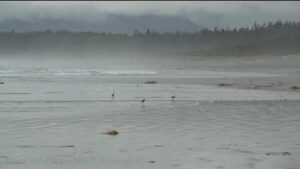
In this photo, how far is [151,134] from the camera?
14.0 meters

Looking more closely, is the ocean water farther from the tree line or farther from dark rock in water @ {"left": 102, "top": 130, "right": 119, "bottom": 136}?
the tree line

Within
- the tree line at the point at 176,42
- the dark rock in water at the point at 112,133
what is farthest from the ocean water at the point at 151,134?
the tree line at the point at 176,42

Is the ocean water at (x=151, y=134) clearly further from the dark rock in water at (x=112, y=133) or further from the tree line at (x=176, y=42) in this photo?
the tree line at (x=176, y=42)

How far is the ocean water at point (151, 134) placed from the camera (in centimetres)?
1070

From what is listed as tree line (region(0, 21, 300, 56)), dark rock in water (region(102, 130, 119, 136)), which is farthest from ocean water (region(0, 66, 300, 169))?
tree line (region(0, 21, 300, 56))

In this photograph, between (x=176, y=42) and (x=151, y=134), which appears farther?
(x=176, y=42)

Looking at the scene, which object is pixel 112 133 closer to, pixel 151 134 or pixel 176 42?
pixel 151 134

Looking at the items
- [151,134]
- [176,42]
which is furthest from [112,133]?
[176,42]

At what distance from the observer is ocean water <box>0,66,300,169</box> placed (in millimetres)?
10703

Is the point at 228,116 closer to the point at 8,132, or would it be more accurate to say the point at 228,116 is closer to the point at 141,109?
the point at 141,109

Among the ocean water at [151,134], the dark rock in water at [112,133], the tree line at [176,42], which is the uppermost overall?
the tree line at [176,42]

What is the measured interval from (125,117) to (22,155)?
6918mm

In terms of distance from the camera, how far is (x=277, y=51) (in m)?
93.3

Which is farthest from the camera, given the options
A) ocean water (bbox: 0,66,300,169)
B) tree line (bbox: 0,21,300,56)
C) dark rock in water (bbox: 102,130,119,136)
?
tree line (bbox: 0,21,300,56)
